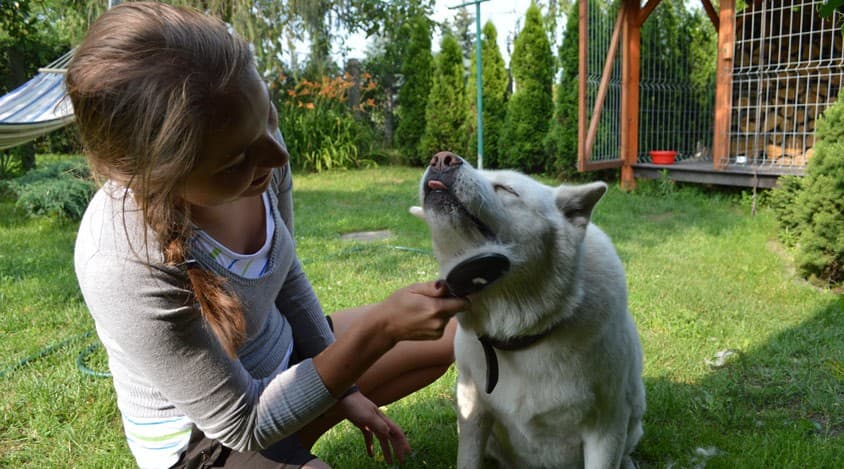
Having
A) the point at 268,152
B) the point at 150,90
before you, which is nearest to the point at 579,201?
the point at 268,152

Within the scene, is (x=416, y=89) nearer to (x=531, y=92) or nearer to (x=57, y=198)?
(x=531, y=92)

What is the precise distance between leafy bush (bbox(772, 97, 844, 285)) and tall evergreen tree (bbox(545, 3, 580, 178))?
16.3 ft

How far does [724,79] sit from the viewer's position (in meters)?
7.71

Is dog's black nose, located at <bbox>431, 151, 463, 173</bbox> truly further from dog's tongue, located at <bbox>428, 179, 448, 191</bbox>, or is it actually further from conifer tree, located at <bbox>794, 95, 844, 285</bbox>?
conifer tree, located at <bbox>794, 95, 844, 285</bbox>

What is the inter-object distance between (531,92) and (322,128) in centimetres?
428

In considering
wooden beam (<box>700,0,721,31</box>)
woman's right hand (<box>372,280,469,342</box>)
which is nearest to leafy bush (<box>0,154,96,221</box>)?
woman's right hand (<box>372,280,469,342</box>)

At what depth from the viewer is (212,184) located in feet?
4.84

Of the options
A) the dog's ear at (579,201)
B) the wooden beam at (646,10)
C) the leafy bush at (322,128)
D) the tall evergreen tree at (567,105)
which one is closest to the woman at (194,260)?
the dog's ear at (579,201)

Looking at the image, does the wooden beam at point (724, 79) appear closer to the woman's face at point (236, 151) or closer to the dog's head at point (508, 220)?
the dog's head at point (508, 220)

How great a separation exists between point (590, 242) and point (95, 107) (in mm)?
1500

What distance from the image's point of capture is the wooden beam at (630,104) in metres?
8.78

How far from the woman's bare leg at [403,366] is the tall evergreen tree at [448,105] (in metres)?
10.2

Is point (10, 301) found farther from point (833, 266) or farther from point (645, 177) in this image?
point (645, 177)

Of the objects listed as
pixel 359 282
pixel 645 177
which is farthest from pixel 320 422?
pixel 645 177
